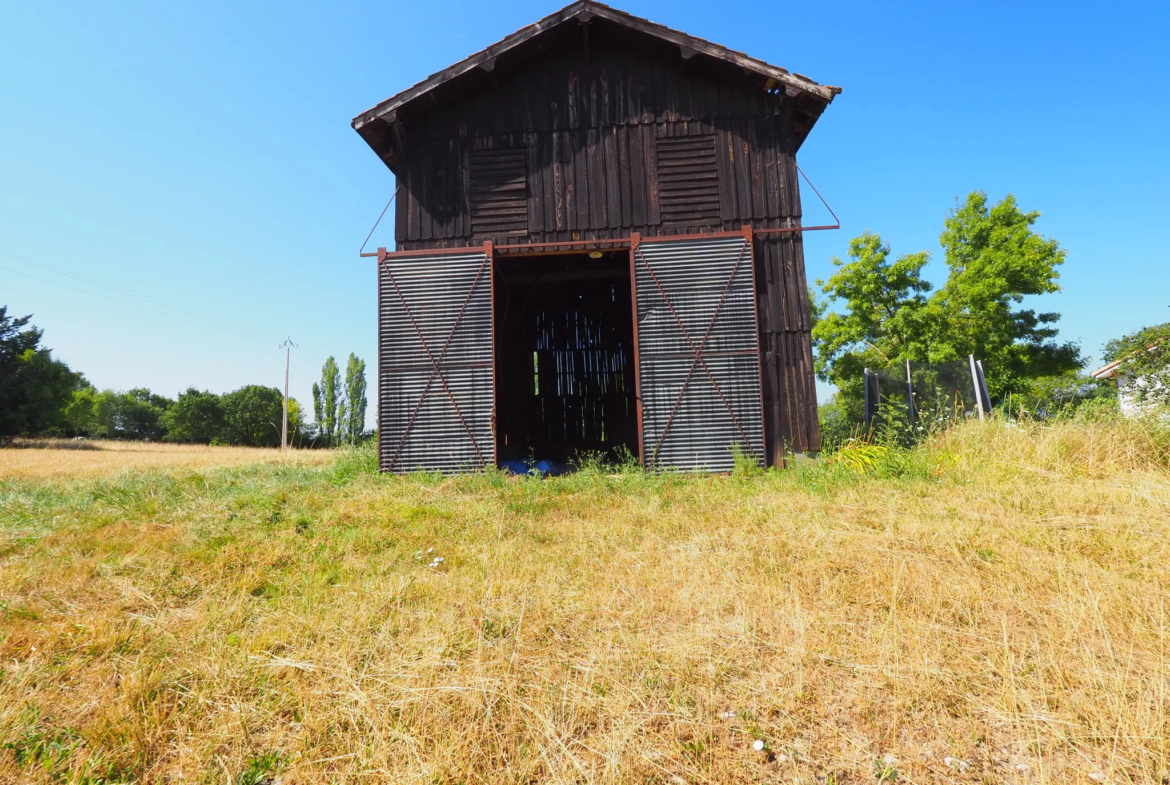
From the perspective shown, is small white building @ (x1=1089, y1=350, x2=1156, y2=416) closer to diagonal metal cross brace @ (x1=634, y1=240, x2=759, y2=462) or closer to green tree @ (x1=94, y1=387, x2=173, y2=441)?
diagonal metal cross brace @ (x1=634, y1=240, x2=759, y2=462)

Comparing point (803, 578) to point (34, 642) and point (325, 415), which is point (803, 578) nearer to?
point (34, 642)

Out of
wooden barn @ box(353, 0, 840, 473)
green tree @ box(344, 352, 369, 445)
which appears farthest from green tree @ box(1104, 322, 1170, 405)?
green tree @ box(344, 352, 369, 445)

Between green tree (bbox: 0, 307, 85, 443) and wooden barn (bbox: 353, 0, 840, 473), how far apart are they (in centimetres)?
3119

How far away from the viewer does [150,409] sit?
177 ft

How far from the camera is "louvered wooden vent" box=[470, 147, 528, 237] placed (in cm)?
964

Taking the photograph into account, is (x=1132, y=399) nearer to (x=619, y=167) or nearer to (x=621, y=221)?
(x=621, y=221)

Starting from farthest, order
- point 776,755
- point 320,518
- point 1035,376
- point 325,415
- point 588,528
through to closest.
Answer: point 325,415
point 1035,376
point 320,518
point 588,528
point 776,755

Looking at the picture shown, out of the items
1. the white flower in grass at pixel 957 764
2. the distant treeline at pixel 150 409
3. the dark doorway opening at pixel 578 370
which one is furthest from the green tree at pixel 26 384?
the white flower in grass at pixel 957 764

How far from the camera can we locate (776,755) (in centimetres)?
197

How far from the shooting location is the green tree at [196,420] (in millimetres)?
47062

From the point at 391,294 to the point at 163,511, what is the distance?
15.5 feet

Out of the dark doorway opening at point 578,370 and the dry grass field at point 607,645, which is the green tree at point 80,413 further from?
the dry grass field at point 607,645

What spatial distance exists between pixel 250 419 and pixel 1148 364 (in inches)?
2145

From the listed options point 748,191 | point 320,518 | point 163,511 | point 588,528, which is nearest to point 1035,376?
point 748,191
